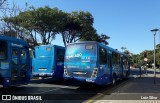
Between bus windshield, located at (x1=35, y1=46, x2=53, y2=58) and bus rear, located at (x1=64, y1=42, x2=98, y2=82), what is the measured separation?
4167 mm

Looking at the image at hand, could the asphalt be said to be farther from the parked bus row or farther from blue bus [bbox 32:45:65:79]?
blue bus [bbox 32:45:65:79]

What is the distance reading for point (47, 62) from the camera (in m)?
22.9

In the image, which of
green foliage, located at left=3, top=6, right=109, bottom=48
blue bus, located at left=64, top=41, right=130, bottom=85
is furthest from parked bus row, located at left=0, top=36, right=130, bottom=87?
green foliage, located at left=3, top=6, right=109, bottom=48


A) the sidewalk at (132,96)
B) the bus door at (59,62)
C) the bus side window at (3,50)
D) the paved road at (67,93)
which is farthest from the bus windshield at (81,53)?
the bus side window at (3,50)

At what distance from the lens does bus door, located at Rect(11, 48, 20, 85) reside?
16109 mm

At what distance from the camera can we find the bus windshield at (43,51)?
22922 millimetres

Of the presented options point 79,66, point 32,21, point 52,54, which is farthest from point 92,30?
point 79,66

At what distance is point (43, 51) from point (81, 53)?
5522 mm

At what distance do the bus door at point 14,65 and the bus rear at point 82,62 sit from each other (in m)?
3.19

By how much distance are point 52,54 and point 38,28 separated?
70.9 ft

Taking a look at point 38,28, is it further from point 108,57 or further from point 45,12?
point 108,57

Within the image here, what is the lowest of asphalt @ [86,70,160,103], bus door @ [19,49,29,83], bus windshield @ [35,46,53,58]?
asphalt @ [86,70,160,103]

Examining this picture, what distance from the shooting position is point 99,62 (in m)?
17.9

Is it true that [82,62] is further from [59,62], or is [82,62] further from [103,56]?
[59,62]
